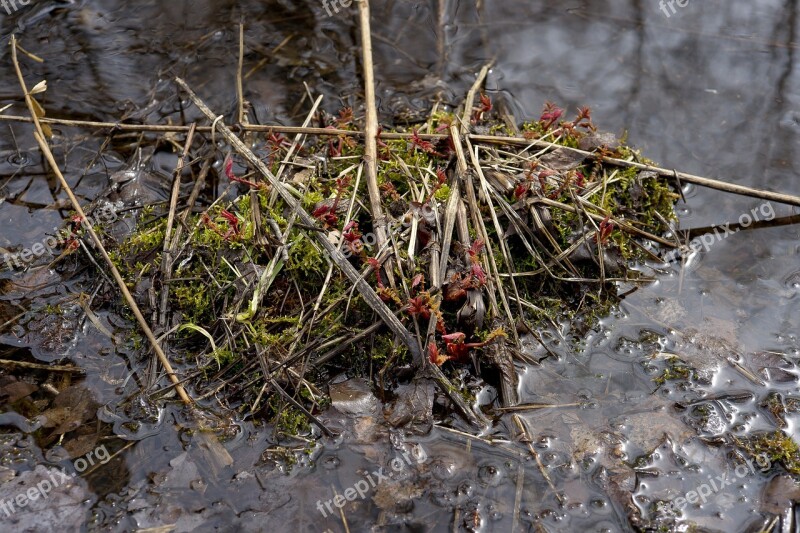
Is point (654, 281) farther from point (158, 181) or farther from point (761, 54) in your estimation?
point (158, 181)

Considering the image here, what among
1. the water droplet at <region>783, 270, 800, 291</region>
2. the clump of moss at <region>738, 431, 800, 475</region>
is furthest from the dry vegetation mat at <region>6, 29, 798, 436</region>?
the clump of moss at <region>738, 431, 800, 475</region>

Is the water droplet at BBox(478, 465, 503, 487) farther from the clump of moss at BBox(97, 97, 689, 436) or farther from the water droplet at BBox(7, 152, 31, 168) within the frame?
the water droplet at BBox(7, 152, 31, 168)

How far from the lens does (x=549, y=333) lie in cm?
434

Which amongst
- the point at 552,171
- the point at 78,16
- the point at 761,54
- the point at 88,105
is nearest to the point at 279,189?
the point at 552,171

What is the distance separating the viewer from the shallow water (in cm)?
355

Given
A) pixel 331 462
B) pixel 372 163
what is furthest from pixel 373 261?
pixel 331 462

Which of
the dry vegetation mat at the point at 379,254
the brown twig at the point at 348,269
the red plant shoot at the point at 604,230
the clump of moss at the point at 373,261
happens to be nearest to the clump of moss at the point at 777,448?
the clump of moss at the point at 373,261

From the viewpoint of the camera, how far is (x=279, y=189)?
14.1ft

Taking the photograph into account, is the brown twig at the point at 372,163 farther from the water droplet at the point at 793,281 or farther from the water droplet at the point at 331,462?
the water droplet at the point at 793,281

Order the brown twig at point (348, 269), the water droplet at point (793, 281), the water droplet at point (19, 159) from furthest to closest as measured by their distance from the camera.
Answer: the water droplet at point (19, 159) < the water droplet at point (793, 281) < the brown twig at point (348, 269)

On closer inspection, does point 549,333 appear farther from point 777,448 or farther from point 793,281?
point 793,281

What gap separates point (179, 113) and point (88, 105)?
33.4 inches

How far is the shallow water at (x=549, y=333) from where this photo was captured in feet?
11.7

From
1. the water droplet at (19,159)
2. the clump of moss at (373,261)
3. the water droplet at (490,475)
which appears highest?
the water droplet at (19,159)
